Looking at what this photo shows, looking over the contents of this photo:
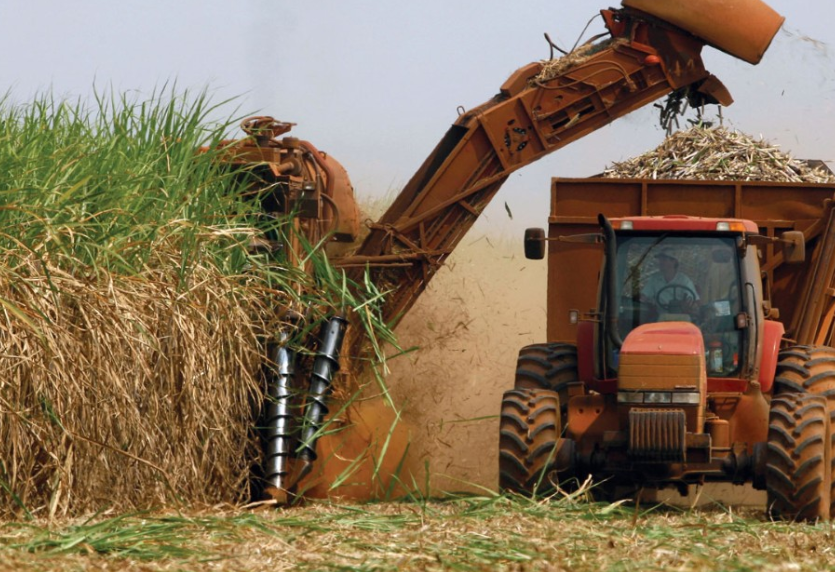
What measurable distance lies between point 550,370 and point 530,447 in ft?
3.08

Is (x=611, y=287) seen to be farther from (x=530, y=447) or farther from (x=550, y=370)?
(x=530, y=447)

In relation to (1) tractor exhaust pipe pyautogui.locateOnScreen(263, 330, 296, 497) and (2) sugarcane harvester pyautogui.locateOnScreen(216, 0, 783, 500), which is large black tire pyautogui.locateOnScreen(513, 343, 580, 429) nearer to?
(1) tractor exhaust pipe pyautogui.locateOnScreen(263, 330, 296, 497)

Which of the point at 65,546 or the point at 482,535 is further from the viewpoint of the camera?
the point at 482,535

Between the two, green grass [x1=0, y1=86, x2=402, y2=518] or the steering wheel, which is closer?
green grass [x1=0, y1=86, x2=402, y2=518]

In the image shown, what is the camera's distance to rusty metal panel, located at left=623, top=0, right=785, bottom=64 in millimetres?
10008

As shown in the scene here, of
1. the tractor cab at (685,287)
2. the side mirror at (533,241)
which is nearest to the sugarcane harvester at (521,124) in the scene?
the side mirror at (533,241)

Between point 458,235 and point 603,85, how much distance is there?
5.21 ft

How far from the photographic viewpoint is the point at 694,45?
10289 millimetres

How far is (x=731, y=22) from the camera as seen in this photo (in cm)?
1001

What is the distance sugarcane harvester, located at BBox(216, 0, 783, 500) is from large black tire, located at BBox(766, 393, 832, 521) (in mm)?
3421

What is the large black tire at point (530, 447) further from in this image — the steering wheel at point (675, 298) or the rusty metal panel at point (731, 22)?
the rusty metal panel at point (731, 22)

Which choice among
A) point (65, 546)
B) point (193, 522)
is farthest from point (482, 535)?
point (65, 546)

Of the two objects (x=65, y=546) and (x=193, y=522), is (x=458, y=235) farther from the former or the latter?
(x=65, y=546)

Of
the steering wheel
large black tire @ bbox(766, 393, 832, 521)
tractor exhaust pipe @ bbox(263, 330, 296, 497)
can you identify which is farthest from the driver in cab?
tractor exhaust pipe @ bbox(263, 330, 296, 497)
